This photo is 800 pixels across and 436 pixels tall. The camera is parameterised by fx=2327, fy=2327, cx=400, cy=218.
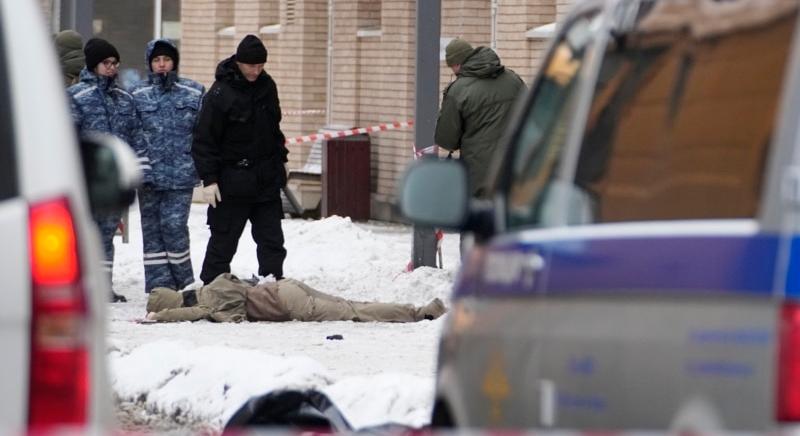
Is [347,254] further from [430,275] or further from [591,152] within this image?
[591,152]

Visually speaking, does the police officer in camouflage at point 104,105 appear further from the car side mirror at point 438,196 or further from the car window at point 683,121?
the car window at point 683,121

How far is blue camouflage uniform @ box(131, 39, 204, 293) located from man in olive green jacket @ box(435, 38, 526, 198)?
1.60 metres

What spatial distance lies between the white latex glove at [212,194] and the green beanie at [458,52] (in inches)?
72.1

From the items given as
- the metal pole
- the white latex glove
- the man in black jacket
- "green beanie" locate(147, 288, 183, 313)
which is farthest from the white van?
the metal pole

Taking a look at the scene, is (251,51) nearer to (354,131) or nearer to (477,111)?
(477,111)

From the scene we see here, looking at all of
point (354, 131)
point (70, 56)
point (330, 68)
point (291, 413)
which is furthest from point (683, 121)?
point (330, 68)

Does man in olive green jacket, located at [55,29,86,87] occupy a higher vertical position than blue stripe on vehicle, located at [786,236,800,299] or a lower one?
lower

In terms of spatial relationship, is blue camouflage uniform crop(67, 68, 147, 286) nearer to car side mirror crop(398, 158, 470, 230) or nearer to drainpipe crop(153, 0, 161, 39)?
car side mirror crop(398, 158, 470, 230)

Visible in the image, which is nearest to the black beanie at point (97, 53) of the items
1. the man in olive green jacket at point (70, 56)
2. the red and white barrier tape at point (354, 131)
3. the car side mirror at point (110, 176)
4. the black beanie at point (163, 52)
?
the black beanie at point (163, 52)

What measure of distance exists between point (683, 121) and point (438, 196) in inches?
36.0

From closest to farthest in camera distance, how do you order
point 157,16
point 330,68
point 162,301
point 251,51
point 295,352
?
1. point 295,352
2. point 162,301
3. point 251,51
4. point 330,68
5. point 157,16

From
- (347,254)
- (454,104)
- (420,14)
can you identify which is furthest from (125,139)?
(347,254)

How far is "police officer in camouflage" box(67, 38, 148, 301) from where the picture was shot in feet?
46.5

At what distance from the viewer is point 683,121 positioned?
4.54 metres
